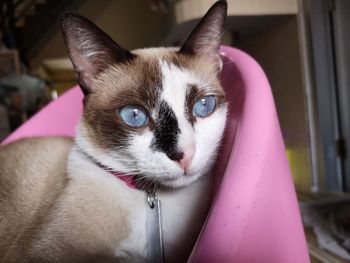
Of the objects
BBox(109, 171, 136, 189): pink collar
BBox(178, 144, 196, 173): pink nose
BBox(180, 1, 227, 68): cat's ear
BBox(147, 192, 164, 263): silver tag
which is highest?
BBox(180, 1, 227, 68): cat's ear

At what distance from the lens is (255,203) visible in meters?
0.76

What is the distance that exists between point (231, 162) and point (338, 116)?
1.38m

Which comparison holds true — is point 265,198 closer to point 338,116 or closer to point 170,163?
point 170,163

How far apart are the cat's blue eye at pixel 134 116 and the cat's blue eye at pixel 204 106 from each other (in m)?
0.11

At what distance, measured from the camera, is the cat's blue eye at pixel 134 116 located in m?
0.77

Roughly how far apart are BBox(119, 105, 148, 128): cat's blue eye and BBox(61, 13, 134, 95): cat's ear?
0.14 meters

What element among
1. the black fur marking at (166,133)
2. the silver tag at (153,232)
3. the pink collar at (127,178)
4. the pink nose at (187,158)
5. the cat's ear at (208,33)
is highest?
the cat's ear at (208,33)

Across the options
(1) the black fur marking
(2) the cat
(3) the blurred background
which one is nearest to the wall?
(3) the blurred background

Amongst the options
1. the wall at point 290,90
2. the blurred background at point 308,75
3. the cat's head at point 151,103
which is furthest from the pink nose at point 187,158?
the wall at point 290,90

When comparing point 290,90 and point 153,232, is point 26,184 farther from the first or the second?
point 290,90

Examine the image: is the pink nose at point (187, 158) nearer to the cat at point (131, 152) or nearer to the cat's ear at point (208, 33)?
the cat at point (131, 152)

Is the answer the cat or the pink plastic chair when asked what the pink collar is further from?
the pink plastic chair

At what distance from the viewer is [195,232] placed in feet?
3.04

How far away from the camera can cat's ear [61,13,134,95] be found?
2.64 ft
